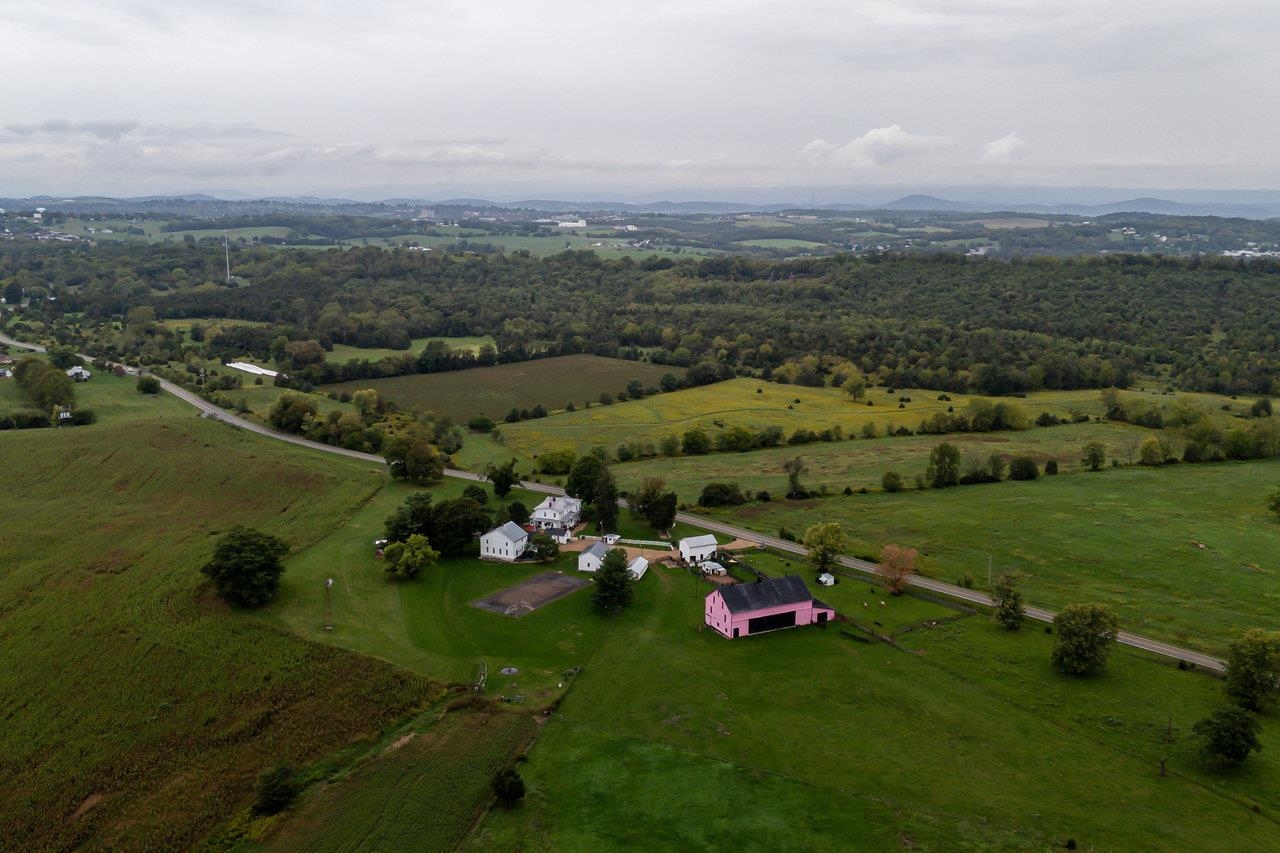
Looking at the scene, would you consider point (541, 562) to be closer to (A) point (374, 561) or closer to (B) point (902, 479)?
(A) point (374, 561)

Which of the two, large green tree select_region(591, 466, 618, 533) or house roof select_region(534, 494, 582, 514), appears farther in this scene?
house roof select_region(534, 494, 582, 514)

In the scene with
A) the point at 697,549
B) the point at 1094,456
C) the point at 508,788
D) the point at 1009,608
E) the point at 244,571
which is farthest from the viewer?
the point at 1094,456

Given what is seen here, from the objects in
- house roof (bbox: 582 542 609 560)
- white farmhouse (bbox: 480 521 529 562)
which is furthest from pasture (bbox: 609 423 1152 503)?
white farmhouse (bbox: 480 521 529 562)

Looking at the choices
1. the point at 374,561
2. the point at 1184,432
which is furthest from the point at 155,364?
the point at 1184,432

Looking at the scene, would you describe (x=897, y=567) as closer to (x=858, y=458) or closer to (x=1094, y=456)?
(x=858, y=458)

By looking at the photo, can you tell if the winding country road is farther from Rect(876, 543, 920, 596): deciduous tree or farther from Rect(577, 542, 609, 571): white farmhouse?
Rect(577, 542, 609, 571): white farmhouse

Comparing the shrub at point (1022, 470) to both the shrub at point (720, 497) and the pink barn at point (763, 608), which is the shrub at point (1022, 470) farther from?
the pink barn at point (763, 608)

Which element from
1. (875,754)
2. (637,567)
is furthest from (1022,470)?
(875,754)
